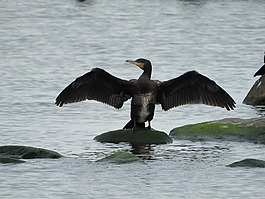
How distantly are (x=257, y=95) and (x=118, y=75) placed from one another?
4388mm

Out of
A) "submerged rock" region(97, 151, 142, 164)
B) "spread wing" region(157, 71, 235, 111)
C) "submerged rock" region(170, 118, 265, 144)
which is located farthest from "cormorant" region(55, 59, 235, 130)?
"submerged rock" region(97, 151, 142, 164)

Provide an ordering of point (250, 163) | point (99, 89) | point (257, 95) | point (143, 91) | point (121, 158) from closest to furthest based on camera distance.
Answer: point (250, 163) → point (121, 158) → point (143, 91) → point (99, 89) → point (257, 95)

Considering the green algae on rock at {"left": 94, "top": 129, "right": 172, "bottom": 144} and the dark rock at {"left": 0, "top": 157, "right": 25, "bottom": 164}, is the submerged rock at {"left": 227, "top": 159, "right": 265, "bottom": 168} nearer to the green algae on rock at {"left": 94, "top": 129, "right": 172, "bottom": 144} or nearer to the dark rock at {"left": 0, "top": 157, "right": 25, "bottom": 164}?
the green algae on rock at {"left": 94, "top": 129, "right": 172, "bottom": 144}

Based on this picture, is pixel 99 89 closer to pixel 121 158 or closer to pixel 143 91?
pixel 143 91

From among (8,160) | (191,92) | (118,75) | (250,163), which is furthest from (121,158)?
(118,75)

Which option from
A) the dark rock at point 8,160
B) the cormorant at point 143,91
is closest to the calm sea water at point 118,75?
the dark rock at point 8,160

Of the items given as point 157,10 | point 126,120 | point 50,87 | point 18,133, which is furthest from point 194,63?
Result: point 157,10

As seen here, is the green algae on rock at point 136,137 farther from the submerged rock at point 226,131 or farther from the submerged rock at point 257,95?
the submerged rock at point 257,95

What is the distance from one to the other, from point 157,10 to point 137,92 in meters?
20.4

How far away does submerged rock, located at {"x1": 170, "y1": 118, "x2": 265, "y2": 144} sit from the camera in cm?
1495

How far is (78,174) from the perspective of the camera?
12.9 metres

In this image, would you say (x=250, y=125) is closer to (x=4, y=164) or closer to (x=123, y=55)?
(x=4, y=164)

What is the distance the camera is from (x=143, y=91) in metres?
14.8

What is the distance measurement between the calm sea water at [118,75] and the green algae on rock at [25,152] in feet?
0.62
